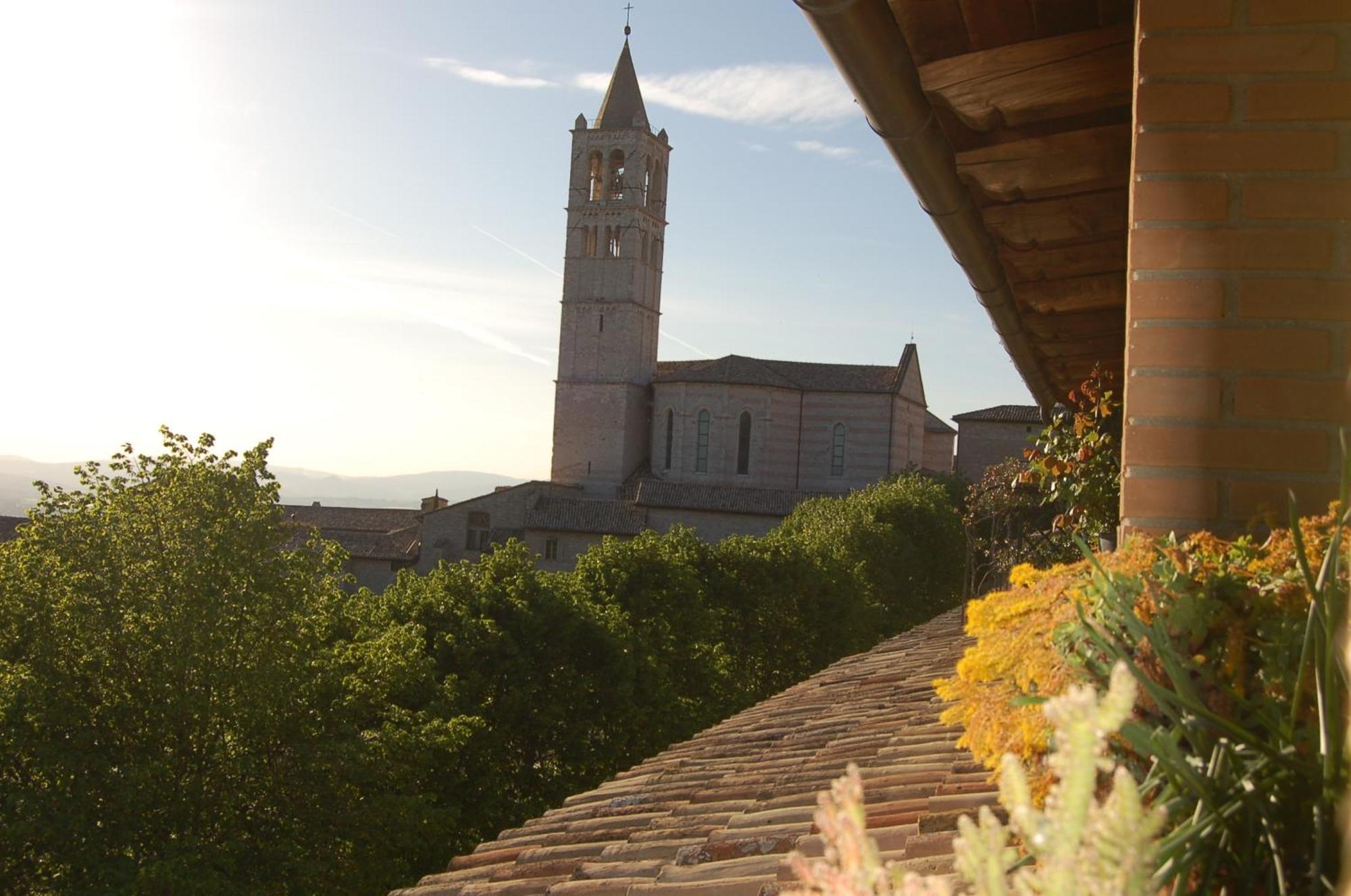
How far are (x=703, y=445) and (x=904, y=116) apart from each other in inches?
2168

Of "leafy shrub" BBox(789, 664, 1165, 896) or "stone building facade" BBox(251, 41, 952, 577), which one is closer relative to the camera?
"leafy shrub" BBox(789, 664, 1165, 896)

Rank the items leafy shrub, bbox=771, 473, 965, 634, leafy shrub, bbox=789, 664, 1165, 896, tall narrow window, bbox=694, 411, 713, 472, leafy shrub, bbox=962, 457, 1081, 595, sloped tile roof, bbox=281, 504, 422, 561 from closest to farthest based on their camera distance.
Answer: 1. leafy shrub, bbox=789, 664, 1165, 896
2. leafy shrub, bbox=962, 457, 1081, 595
3. leafy shrub, bbox=771, 473, 965, 634
4. sloped tile roof, bbox=281, 504, 422, 561
5. tall narrow window, bbox=694, 411, 713, 472

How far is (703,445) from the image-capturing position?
58.1 m

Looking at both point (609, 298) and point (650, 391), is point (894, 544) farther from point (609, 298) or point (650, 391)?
point (609, 298)

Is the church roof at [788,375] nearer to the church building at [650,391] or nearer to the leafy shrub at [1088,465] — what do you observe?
the church building at [650,391]

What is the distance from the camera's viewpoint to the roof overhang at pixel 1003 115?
113 inches

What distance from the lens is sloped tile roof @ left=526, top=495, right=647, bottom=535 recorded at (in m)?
46.9

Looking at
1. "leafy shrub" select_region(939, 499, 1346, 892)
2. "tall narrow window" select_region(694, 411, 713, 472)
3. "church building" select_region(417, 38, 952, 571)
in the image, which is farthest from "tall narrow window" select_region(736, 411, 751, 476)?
"leafy shrub" select_region(939, 499, 1346, 892)

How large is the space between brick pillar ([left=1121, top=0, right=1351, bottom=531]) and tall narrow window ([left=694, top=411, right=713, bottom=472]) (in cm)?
5519

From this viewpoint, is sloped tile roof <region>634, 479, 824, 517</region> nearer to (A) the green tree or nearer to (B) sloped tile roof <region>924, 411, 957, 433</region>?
(B) sloped tile roof <region>924, 411, 957, 433</region>

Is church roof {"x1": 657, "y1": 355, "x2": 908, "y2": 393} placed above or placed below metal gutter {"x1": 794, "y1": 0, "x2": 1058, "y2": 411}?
above

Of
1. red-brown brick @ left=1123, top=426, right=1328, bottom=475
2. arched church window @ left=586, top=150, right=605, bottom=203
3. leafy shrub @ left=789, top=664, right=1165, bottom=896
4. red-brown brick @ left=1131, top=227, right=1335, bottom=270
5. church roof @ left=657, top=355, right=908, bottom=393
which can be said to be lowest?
leafy shrub @ left=789, top=664, right=1165, bottom=896

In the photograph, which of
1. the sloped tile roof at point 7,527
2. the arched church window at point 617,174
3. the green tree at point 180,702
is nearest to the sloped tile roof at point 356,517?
the sloped tile roof at point 7,527

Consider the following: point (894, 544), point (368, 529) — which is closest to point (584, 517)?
point (368, 529)
